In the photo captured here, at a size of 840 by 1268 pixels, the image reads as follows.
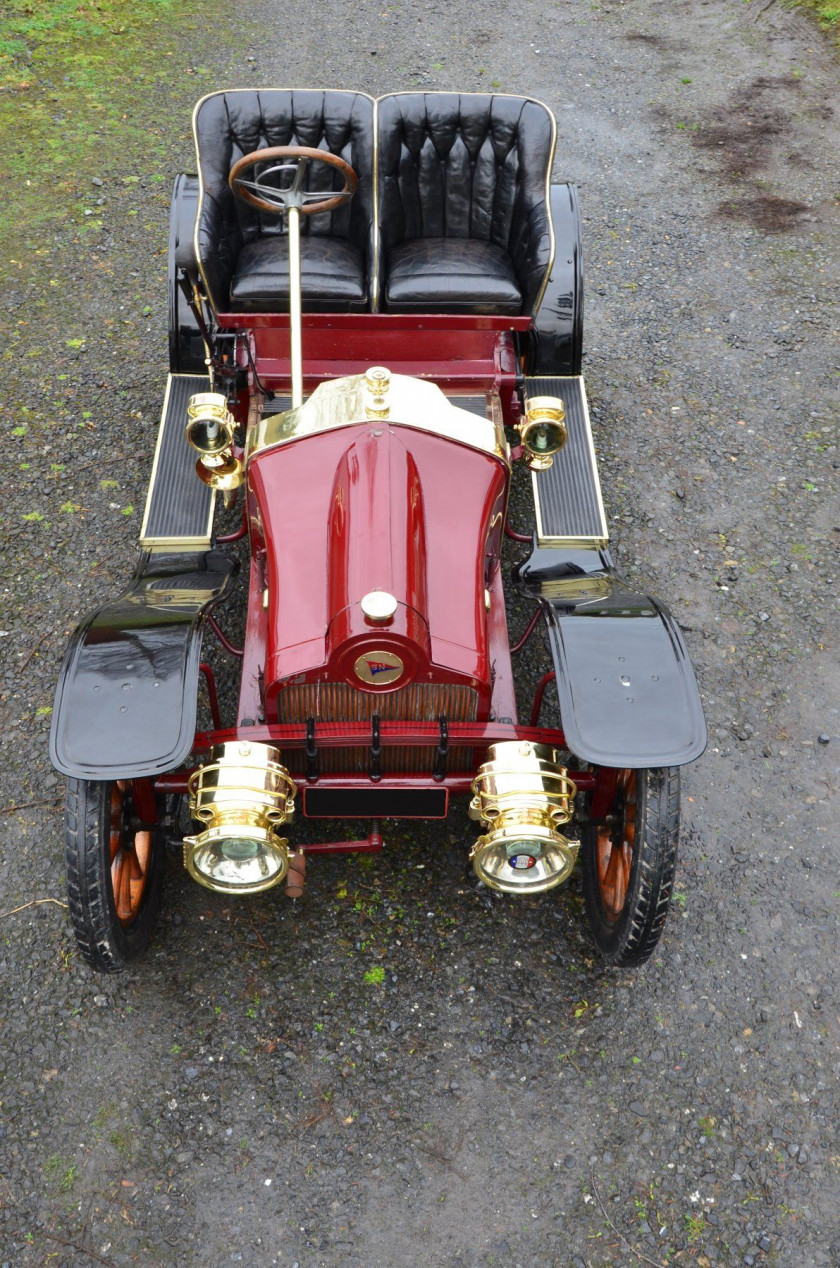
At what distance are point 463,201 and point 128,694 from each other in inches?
119

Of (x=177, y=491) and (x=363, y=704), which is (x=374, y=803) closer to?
(x=363, y=704)

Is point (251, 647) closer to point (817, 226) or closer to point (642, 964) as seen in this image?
point (642, 964)

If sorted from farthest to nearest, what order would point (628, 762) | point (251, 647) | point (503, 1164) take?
point (251, 647) → point (503, 1164) → point (628, 762)

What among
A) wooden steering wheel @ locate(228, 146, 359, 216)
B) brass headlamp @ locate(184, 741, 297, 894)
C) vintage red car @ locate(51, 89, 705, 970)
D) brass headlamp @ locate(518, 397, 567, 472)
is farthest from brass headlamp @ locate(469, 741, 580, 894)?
wooden steering wheel @ locate(228, 146, 359, 216)

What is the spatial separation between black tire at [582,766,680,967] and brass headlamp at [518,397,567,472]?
1.15 meters

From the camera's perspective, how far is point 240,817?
7.67ft

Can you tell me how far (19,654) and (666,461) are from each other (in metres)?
3.04

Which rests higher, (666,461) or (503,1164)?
(666,461)

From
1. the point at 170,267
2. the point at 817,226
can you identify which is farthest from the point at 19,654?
the point at 817,226

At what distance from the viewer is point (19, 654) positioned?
3.71 m

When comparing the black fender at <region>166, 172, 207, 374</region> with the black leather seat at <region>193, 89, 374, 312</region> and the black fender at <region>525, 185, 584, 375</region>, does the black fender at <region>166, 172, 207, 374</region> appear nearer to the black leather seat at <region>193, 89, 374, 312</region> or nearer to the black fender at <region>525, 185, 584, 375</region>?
the black leather seat at <region>193, 89, 374, 312</region>

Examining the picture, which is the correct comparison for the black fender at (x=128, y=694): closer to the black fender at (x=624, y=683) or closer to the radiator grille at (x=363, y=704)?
the radiator grille at (x=363, y=704)

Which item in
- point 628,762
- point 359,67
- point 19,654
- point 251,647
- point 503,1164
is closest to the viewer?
point 628,762

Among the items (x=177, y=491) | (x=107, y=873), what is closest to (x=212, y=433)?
(x=177, y=491)
